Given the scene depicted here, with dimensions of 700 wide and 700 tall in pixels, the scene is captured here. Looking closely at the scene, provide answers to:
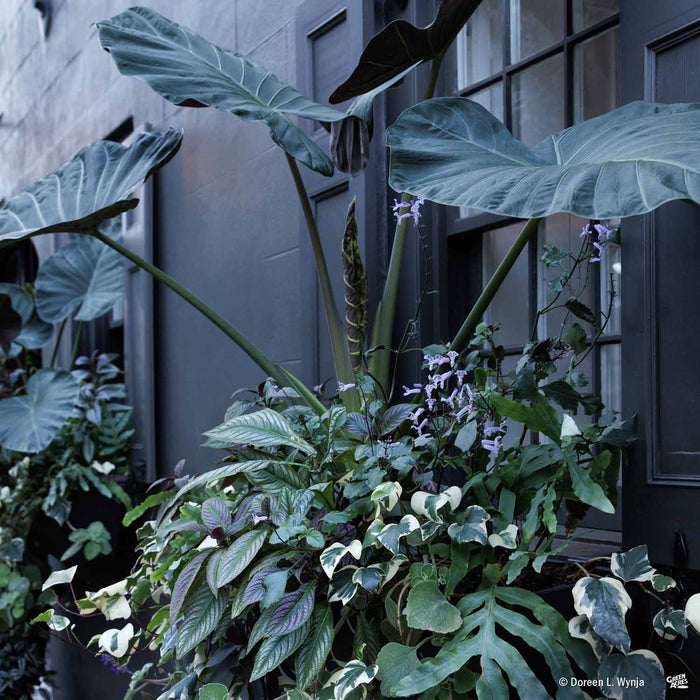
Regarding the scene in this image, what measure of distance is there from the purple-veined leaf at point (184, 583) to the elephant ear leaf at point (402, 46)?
0.96 metres

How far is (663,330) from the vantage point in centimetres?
143

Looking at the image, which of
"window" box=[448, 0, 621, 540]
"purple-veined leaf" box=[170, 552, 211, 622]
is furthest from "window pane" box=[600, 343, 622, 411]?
"purple-veined leaf" box=[170, 552, 211, 622]

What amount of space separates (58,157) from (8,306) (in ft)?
4.99

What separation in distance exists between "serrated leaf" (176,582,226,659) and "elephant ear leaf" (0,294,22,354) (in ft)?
9.40

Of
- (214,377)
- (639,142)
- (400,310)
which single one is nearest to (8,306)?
(214,377)

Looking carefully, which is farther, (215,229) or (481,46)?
(215,229)

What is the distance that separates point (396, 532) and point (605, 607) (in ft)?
1.01

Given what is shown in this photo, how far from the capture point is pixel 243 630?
1.43 metres

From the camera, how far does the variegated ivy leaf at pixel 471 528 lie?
1.23 metres

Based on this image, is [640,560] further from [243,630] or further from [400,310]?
[400,310]

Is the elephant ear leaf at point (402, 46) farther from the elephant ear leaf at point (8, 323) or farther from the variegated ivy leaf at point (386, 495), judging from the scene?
the elephant ear leaf at point (8, 323)

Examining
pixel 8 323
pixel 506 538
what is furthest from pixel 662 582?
pixel 8 323

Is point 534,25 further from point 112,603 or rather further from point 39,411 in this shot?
point 39,411

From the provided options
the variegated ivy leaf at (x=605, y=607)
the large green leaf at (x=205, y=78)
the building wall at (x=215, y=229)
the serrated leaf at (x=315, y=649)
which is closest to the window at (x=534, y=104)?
the large green leaf at (x=205, y=78)
